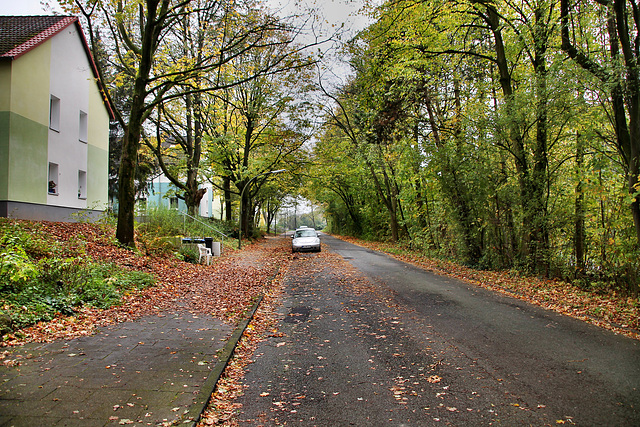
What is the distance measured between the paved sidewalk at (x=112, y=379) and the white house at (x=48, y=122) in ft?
34.2

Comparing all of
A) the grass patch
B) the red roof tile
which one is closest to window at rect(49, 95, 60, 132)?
the red roof tile

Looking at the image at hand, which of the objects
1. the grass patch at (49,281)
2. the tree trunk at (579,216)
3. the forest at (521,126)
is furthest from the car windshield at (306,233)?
the tree trunk at (579,216)

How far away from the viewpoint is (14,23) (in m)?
15.9

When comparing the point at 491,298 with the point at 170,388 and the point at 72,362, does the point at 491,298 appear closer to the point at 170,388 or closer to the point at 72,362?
the point at 170,388

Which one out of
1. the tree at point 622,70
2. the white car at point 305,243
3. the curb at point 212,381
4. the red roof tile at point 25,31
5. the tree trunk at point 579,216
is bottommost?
the curb at point 212,381

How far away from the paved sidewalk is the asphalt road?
27.0 inches

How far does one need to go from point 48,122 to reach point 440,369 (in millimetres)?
16659

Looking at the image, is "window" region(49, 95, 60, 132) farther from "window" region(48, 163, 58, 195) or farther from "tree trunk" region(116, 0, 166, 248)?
"tree trunk" region(116, 0, 166, 248)

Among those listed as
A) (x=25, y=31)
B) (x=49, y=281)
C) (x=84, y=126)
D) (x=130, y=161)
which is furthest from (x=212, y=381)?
(x=84, y=126)

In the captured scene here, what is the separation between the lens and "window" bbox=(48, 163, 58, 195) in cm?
1550

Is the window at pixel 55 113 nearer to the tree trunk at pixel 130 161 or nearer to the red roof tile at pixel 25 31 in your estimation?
the red roof tile at pixel 25 31

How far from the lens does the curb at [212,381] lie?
3.44 m

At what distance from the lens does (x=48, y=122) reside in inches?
582

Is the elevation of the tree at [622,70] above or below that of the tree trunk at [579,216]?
above
